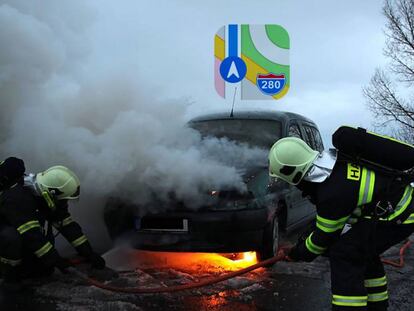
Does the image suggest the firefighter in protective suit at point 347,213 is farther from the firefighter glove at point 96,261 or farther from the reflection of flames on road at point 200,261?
the firefighter glove at point 96,261

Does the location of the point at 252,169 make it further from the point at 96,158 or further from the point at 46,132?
the point at 46,132

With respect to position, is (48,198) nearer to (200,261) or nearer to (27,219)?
(27,219)

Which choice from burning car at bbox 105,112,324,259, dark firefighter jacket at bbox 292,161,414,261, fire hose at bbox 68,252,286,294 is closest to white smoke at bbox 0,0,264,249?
burning car at bbox 105,112,324,259

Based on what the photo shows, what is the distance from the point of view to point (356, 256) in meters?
2.90

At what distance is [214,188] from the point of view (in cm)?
448

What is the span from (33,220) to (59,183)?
0.37 meters

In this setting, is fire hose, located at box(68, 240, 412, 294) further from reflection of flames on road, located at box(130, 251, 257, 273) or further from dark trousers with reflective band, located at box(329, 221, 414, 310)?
reflection of flames on road, located at box(130, 251, 257, 273)

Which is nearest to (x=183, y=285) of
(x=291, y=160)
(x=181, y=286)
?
(x=181, y=286)

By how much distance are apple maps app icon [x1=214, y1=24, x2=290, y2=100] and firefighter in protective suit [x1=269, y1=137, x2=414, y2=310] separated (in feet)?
15.9

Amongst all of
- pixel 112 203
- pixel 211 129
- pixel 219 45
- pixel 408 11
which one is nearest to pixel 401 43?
pixel 408 11

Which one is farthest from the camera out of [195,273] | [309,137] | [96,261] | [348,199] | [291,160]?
[309,137]

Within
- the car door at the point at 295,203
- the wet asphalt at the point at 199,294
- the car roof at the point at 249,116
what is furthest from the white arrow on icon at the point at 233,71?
the wet asphalt at the point at 199,294

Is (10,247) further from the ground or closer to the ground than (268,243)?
further from the ground

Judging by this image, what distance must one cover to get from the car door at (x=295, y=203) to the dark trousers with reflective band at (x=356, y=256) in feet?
7.01
